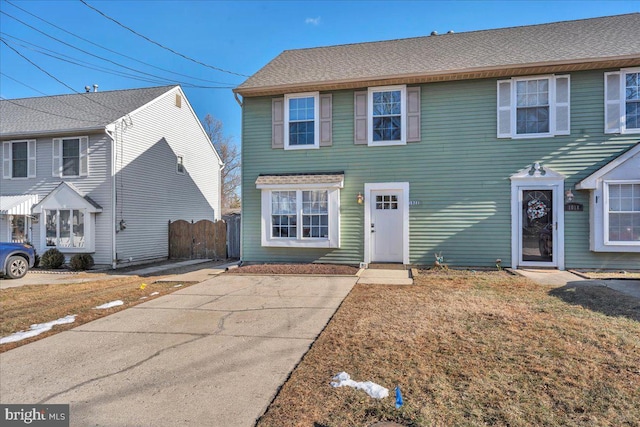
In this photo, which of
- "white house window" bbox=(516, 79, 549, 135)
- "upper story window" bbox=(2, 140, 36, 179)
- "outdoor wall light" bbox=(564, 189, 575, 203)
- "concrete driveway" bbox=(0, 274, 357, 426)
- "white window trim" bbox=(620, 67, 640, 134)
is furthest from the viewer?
"upper story window" bbox=(2, 140, 36, 179)

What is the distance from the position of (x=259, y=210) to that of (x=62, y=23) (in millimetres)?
8149

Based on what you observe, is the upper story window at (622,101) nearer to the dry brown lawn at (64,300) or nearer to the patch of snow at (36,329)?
the dry brown lawn at (64,300)

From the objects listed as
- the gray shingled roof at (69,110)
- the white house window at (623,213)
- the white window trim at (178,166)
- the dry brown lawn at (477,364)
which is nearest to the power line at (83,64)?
the gray shingled roof at (69,110)

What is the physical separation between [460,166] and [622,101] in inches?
161

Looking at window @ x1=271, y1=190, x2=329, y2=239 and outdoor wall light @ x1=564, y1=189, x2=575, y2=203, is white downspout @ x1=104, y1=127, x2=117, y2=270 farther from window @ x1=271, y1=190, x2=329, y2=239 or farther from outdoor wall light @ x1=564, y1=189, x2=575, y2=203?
outdoor wall light @ x1=564, y1=189, x2=575, y2=203

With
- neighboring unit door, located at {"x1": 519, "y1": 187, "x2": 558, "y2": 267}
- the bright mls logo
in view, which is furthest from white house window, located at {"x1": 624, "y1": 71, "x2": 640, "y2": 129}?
the bright mls logo

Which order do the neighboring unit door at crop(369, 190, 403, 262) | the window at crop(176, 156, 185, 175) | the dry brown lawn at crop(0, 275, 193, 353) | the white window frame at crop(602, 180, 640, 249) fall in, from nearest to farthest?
the dry brown lawn at crop(0, 275, 193, 353), the white window frame at crop(602, 180, 640, 249), the neighboring unit door at crop(369, 190, 403, 262), the window at crop(176, 156, 185, 175)

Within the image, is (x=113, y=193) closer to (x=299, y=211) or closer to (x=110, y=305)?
(x=299, y=211)

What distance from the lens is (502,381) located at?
331 centimetres

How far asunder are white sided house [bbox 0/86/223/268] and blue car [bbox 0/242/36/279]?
1.93 metres

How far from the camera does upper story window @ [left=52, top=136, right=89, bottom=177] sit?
1300cm

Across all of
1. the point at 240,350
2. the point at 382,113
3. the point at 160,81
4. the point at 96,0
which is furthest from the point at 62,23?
the point at 240,350

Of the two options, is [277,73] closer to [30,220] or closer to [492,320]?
[492,320]

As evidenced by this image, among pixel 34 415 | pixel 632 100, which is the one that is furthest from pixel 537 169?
pixel 34 415
